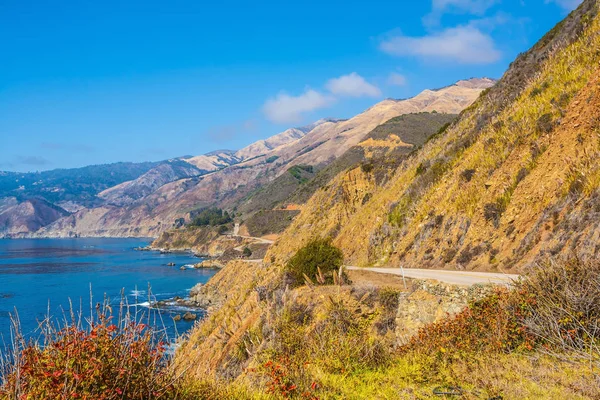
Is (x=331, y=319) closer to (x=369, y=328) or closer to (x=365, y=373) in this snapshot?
(x=369, y=328)

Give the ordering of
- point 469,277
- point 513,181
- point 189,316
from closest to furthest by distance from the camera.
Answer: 1. point 469,277
2. point 513,181
3. point 189,316

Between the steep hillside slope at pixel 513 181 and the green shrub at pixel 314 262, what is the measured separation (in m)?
6.73

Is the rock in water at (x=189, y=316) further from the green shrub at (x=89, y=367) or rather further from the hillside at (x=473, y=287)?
the green shrub at (x=89, y=367)

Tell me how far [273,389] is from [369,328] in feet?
14.2

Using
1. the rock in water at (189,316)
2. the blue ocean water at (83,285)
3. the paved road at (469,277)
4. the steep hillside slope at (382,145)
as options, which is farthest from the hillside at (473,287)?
the steep hillside slope at (382,145)

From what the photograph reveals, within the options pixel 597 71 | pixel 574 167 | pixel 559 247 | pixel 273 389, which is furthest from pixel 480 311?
pixel 597 71

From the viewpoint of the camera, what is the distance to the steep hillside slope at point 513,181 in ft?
53.9

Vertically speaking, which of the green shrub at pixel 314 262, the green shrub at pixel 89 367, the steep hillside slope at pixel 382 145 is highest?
the steep hillside slope at pixel 382 145

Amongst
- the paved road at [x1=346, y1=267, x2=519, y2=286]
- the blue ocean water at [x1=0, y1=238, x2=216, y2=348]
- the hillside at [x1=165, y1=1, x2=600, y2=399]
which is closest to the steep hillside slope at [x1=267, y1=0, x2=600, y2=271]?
the hillside at [x1=165, y1=1, x2=600, y2=399]

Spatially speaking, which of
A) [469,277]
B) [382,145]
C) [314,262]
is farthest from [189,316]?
[382,145]

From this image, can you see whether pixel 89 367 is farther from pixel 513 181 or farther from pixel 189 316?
pixel 189 316

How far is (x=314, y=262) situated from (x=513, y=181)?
37.5 feet

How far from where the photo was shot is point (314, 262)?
1562 cm

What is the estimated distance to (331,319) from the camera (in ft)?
33.4
